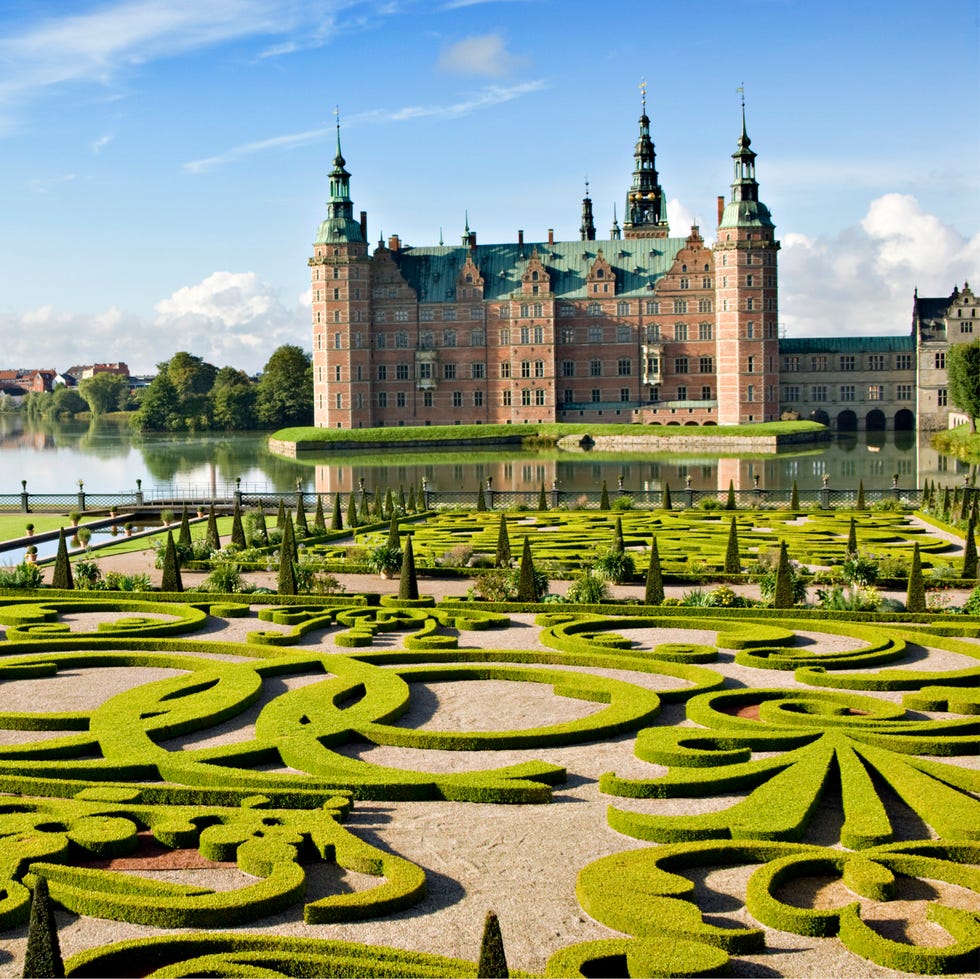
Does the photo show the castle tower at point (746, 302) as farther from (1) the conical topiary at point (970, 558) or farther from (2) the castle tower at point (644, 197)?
(1) the conical topiary at point (970, 558)

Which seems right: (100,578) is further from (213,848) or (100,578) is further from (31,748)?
(213,848)

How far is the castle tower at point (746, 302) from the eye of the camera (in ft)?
240

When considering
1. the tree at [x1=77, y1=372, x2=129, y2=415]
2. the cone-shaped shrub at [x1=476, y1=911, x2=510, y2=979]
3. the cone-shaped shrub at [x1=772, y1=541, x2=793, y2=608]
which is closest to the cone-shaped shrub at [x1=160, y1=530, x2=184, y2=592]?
the cone-shaped shrub at [x1=772, y1=541, x2=793, y2=608]

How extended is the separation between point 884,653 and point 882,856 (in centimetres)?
645

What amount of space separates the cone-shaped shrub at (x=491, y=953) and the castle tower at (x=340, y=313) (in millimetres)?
72844

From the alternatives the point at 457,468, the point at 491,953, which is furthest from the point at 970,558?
the point at 457,468

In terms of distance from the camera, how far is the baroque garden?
680 cm

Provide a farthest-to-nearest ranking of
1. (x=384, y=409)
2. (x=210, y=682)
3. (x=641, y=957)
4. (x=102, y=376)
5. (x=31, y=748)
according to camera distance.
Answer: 1. (x=102, y=376)
2. (x=384, y=409)
3. (x=210, y=682)
4. (x=31, y=748)
5. (x=641, y=957)

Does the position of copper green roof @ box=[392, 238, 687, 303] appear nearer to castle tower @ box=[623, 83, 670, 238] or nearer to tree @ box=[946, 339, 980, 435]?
castle tower @ box=[623, 83, 670, 238]

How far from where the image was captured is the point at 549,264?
3177 inches

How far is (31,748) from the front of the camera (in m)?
9.98

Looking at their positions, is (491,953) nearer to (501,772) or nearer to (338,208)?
(501,772)

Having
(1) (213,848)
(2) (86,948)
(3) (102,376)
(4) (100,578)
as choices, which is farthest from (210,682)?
(3) (102,376)

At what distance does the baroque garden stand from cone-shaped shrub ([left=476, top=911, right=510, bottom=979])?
1159mm
